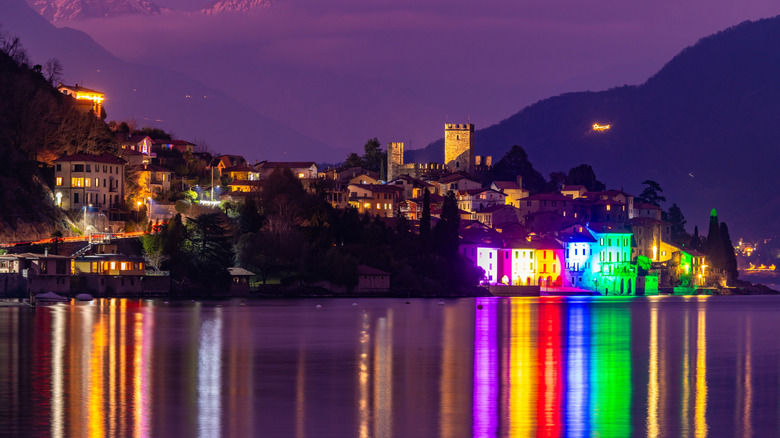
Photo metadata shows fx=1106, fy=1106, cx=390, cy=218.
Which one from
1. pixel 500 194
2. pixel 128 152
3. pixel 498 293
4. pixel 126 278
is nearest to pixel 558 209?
pixel 500 194

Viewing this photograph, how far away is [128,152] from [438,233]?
95.8ft

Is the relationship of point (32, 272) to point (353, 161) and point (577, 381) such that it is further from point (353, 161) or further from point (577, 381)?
point (353, 161)

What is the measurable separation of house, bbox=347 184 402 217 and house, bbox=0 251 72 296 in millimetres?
41141

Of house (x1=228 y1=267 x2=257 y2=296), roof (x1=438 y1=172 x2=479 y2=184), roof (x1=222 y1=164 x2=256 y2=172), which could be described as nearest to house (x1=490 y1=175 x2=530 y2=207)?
roof (x1=438 y1=172 x2=479 y2=184)

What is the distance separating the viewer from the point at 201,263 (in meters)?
77.5

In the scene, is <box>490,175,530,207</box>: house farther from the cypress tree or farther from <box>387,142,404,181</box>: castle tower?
the cypress tree

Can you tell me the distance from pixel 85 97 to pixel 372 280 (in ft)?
118

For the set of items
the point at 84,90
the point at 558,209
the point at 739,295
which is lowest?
the point at 739,295

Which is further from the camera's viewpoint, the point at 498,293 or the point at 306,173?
the point at 306,173

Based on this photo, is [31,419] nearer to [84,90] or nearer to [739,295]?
[84,90]

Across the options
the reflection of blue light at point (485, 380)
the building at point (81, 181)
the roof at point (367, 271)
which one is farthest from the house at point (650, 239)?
the reflection of blue light at point (485, 380)

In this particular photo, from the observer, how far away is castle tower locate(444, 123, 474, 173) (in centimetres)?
14862

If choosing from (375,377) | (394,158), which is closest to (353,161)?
(394,158)

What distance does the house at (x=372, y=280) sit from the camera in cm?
8625
